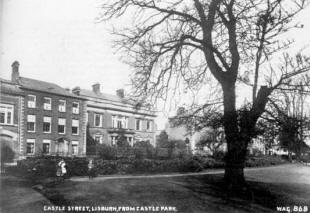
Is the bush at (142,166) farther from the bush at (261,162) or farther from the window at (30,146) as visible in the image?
the window at (30,146)

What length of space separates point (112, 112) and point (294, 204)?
35.1m

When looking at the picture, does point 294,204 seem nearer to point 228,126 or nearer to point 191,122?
point 228,126

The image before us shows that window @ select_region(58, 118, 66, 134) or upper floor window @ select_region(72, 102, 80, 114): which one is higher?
upper floor window @ select_region(72, 102, 80, 114)

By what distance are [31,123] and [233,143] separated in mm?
25822

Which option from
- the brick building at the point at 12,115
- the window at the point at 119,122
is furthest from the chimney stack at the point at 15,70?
the window at the point at 119,122

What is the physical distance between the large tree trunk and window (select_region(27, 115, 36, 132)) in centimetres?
2510

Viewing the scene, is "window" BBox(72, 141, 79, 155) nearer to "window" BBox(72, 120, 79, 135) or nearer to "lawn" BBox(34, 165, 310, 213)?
"window" BBox(72, 120, 79, 135)

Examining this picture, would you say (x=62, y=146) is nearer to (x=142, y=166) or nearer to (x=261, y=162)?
(x=142, y=166)

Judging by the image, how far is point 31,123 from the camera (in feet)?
104

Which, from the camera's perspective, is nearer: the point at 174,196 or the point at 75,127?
the point at 174,196

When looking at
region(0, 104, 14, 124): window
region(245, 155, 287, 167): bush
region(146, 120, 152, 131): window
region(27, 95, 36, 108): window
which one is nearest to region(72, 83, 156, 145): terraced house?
region(146, 120, 152, 131): window

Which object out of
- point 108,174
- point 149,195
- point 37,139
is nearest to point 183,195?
point 149,195

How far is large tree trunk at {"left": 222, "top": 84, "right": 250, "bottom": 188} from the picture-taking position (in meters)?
11.0

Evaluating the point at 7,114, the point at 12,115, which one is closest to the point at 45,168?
the point at 7,114
